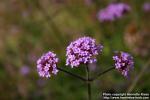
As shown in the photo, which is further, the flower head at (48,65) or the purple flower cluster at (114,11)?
the purple flower cluster at (114,11)

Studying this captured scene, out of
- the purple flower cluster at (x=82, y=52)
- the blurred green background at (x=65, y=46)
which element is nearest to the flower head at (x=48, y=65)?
the purple flower cluster at (x=82, y=52)

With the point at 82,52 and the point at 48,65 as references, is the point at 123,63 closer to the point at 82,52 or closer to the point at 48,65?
the point at 82,52

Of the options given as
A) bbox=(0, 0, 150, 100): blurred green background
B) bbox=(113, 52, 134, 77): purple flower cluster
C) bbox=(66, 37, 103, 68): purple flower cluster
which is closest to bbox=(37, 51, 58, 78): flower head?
bbox=(66, 37, 103, 68): purple flower cluster

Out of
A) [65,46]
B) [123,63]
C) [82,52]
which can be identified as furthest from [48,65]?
[65,46]

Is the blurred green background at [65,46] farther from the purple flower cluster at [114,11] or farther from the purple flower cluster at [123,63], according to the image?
the purple flower cluster at [123,63]

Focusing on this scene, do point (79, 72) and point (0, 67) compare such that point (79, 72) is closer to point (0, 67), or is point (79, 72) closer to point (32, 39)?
point (32, 39)

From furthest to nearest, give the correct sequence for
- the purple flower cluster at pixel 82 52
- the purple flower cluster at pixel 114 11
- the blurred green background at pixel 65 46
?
1. the blurred green background at pixel 65 46
2. the purple flower cluster at pixel 114 11
3. the purple flower cluster at pixel 82 52

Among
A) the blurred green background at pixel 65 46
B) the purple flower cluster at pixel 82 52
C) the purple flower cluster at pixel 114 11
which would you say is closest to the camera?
the purple flower cluster at pixel 82 52

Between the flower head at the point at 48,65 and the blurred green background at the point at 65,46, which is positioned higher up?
the blurred green background at the point at 65,46
